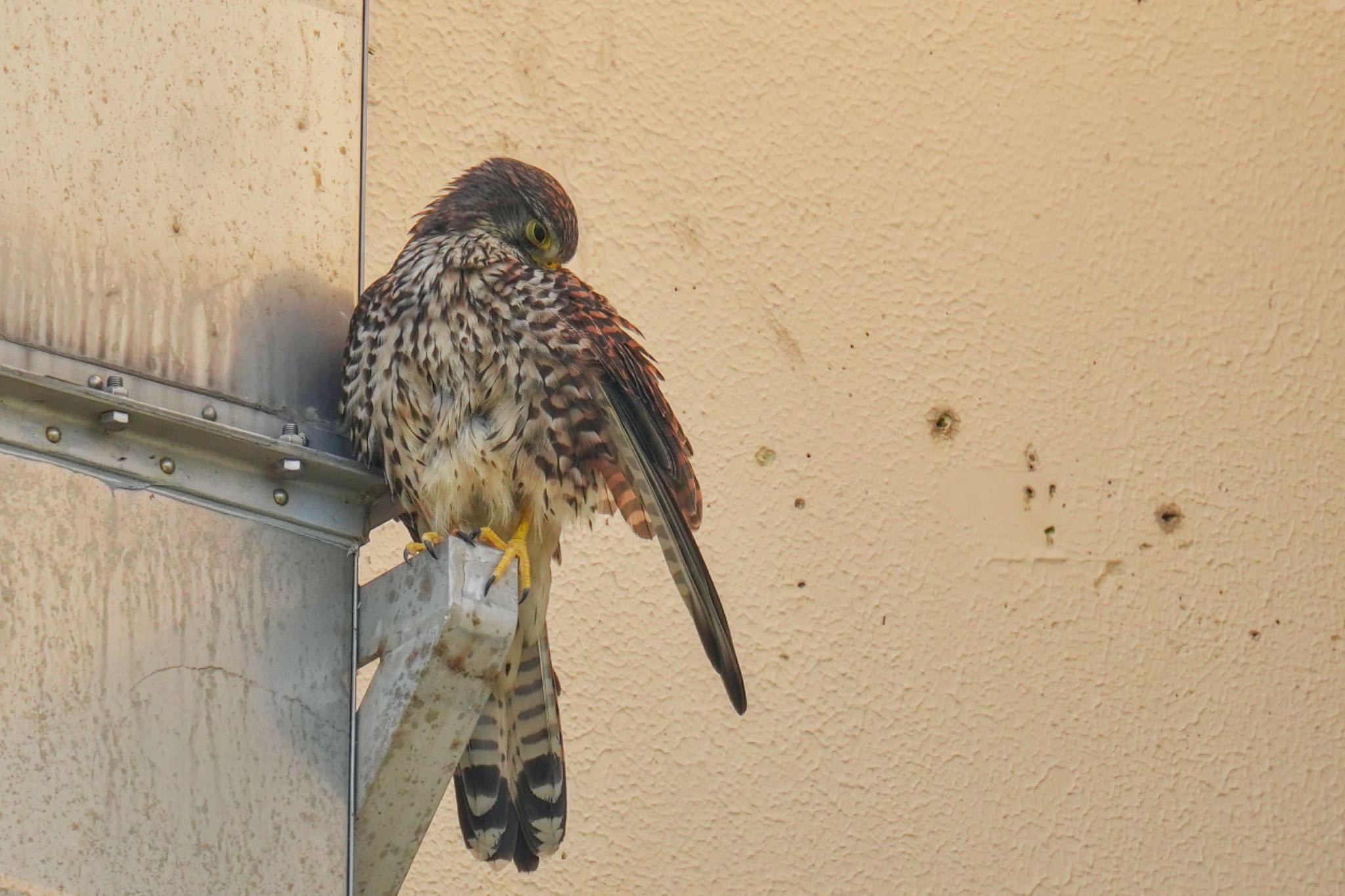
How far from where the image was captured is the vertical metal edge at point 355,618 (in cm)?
232

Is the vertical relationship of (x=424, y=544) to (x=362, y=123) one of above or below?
below

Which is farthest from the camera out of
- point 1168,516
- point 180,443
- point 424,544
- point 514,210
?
point 1168,516

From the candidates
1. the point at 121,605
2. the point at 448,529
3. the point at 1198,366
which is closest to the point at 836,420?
the point at 1198,366

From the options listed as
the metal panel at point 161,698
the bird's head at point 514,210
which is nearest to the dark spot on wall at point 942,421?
the bird's head at point 514,210

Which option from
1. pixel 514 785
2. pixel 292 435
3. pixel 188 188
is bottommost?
pixel 514 785

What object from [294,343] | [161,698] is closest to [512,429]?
[294,343]

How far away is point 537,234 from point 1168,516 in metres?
1.61

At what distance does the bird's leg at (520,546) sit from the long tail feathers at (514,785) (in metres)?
0.18

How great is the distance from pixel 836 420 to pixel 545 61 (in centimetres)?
91

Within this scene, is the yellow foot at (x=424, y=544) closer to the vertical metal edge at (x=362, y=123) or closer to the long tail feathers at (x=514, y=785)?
the long tail feathers at (x=514, y=785)

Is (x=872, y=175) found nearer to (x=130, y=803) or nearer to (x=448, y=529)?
(x=448, y=529)

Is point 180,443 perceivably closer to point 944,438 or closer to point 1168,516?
point 944,438

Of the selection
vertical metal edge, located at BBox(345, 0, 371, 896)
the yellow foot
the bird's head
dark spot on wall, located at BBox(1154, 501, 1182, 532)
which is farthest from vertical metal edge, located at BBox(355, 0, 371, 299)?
dark spot on wall, located at BBox(1154, 501, 1182, 532)

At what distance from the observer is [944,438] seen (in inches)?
163
